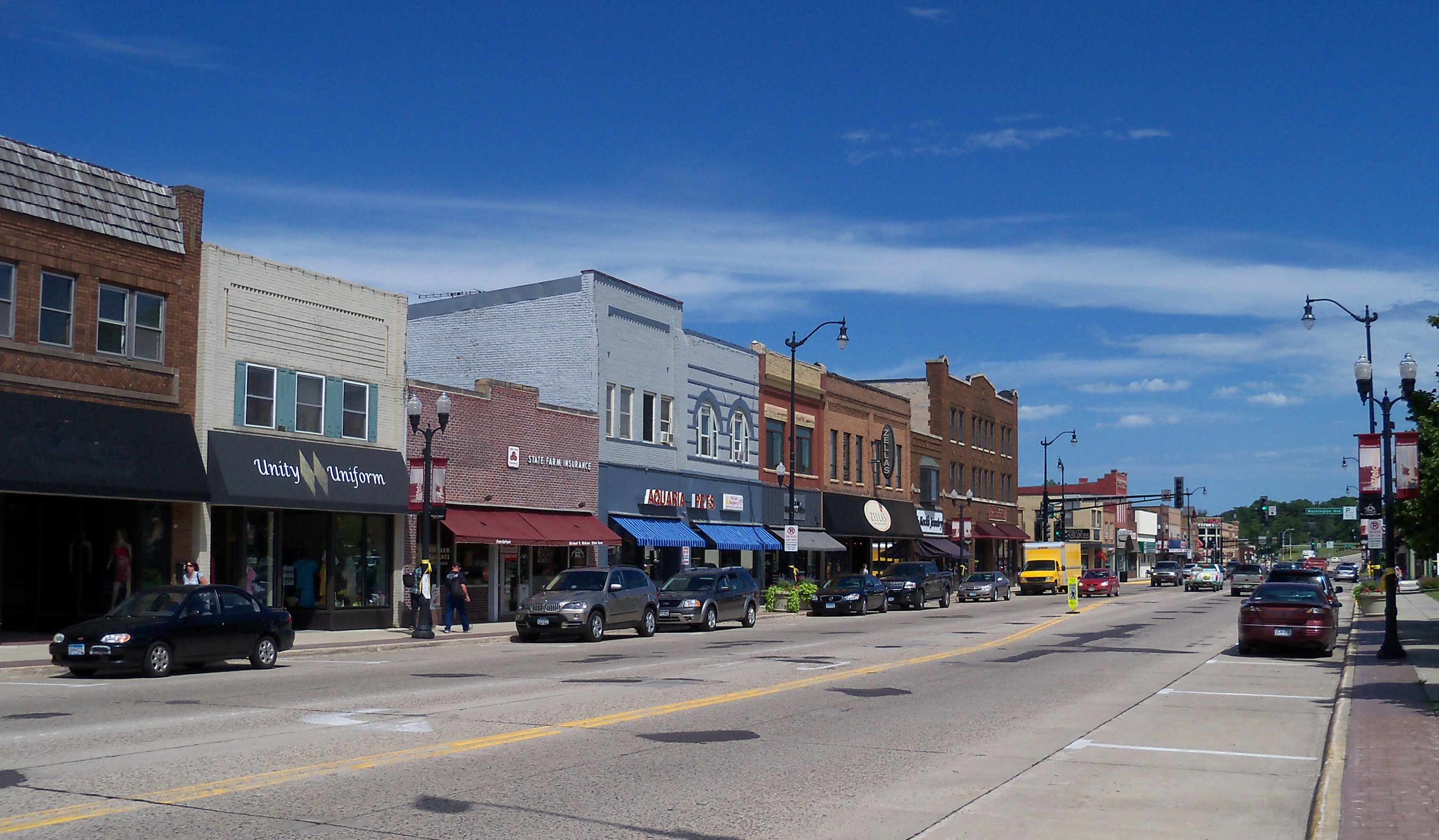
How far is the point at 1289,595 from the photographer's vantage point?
79.7 feet

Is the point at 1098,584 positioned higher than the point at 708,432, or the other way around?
the point at 708,432

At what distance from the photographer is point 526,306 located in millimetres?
40156

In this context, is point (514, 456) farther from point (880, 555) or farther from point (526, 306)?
point (880, 555)

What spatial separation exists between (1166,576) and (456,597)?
64.4 m

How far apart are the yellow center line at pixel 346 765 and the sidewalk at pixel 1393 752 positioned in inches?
271

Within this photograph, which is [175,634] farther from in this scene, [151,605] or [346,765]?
[346,765]

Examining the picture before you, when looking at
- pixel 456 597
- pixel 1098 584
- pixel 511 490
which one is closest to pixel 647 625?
pixel 456 597

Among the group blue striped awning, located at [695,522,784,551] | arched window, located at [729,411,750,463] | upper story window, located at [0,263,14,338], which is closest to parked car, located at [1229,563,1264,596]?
blue striped awning, located at [695,522,784,551]

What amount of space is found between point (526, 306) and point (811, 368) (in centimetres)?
1544

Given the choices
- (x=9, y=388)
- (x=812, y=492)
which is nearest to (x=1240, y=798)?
(x=9, y=388)

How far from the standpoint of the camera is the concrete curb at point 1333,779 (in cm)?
823

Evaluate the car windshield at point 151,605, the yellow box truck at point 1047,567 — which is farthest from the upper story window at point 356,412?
the yellow box truck at point 1047,567

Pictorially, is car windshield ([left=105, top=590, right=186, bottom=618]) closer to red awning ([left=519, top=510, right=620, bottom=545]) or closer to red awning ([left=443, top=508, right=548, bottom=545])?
red awning ([left=443, top=508, right=548, bottom=545])

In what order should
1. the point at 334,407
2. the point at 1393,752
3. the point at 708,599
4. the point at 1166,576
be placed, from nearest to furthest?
the point at 1393,752, the point at 334,407, the point at 708,599, the point at 1166,576
